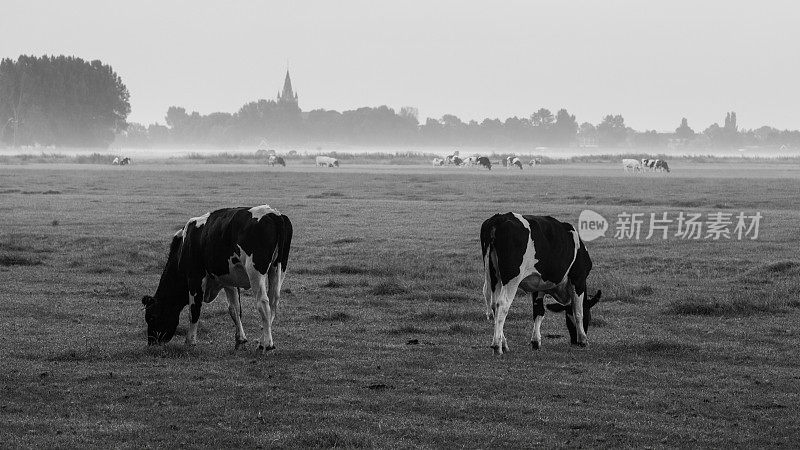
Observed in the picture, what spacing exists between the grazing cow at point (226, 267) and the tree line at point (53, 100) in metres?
165

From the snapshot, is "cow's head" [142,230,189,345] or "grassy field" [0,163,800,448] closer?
"grassy field" [0,163,800,448]

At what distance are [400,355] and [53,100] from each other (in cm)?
16937

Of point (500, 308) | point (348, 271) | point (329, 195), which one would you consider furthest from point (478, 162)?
point (500, 308)

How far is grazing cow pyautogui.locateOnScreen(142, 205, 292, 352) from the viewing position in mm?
13000

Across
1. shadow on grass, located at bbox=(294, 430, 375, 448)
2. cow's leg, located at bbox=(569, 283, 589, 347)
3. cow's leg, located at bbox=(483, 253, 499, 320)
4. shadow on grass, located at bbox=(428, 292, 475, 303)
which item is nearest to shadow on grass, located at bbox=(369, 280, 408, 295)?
shadow on grass, located at bbox=(428, 292, 475, 303)

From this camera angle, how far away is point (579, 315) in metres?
14.1

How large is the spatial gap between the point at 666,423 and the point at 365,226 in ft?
74.4

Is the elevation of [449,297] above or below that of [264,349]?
below

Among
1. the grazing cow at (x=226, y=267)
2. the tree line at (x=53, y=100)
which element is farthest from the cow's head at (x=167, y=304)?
the tree line at (x=53, y=100)

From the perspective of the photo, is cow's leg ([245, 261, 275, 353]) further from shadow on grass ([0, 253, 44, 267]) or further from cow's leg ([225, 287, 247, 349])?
shadow on grass ([0, 253, 44, 267])

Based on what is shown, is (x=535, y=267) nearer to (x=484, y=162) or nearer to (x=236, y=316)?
(x=236, y=316)

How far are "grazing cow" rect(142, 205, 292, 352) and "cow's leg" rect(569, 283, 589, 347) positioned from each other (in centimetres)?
396

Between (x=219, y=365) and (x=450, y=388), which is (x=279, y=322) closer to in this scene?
(x=219, y=365)

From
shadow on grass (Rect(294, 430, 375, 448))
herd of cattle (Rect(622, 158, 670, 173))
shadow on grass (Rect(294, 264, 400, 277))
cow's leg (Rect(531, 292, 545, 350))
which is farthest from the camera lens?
herd of cattle (Rect(622, 158, 670, 173))
